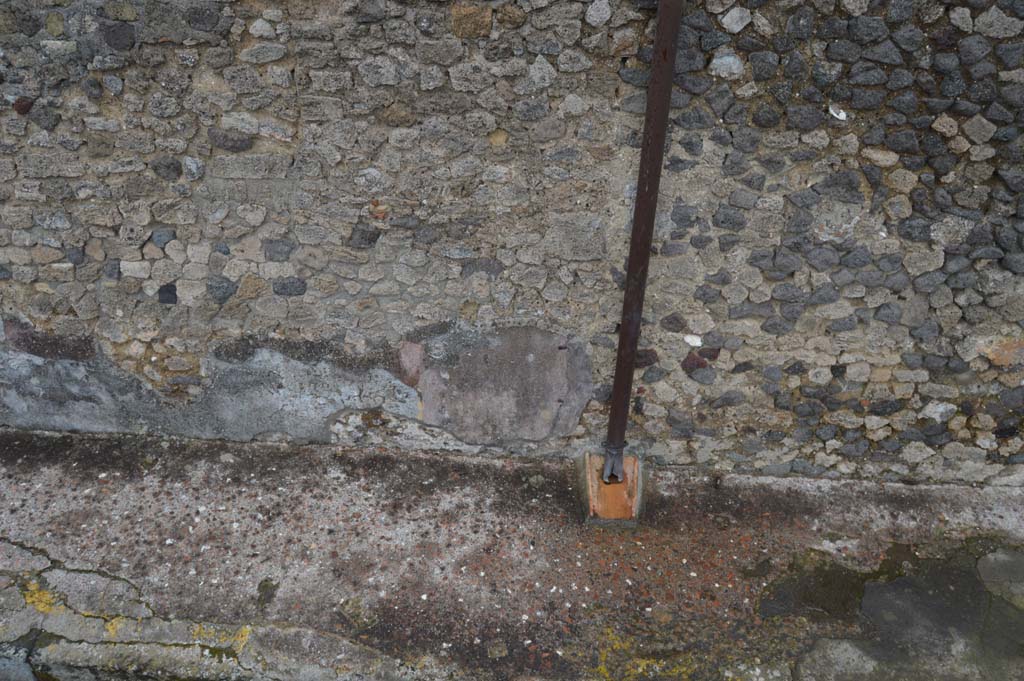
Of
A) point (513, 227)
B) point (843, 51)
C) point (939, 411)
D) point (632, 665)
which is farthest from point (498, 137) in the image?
point (939, 411)

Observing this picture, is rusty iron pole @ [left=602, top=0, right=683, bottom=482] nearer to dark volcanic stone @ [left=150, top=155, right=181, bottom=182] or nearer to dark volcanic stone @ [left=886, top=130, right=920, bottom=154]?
dark volcanic stone @ [left=886, top=130, right=920, bottom=154]

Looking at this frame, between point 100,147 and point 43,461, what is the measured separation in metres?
1.56

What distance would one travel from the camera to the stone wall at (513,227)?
2.22m

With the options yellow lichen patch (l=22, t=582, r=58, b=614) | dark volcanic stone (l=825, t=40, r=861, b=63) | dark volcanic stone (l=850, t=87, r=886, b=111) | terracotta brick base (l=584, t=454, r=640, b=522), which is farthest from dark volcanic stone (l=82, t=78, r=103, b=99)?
dark volcanic stone (l=850, t=87, r=886, b=111)

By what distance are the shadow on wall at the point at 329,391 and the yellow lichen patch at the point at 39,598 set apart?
83cm

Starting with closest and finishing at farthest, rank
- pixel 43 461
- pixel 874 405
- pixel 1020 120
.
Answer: pixel 1020 120
pixel 874 405
pixel 43 461

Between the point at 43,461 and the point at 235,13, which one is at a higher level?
the point at 235,13

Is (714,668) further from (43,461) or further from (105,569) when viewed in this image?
(43,461)

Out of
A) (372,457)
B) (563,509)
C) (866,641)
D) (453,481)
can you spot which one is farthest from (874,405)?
(372,457)

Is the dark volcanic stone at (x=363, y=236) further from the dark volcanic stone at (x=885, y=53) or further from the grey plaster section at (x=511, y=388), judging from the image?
the dark volcanic stone at (x=885, y=53)

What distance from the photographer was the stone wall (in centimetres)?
222

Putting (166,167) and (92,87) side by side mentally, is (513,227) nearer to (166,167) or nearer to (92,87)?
(166,167)

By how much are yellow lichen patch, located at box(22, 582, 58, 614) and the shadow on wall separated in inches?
32.8

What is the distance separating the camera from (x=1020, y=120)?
2.21m
